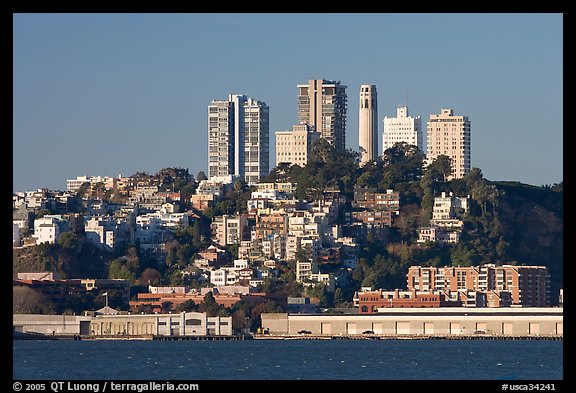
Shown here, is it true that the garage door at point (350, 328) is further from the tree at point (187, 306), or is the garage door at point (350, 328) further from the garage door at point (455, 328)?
the tree at point (187, 306)

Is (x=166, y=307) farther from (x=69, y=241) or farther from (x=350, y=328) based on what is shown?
(x=69, y=241)

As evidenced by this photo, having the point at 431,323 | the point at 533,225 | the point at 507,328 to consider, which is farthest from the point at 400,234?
the point at 507,328

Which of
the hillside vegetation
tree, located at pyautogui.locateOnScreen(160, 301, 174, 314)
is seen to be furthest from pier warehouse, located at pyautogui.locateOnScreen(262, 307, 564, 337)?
the hillside vegetation

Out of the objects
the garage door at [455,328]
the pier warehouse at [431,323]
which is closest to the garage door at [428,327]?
the pier warehouse at [431,323]

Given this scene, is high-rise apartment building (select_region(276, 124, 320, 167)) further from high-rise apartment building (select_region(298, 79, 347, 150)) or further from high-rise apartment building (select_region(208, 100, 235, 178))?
high-rise apartment building (select_region(208, 100, 235, 178))

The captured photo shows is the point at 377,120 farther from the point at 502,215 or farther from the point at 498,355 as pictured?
the point at 498,355

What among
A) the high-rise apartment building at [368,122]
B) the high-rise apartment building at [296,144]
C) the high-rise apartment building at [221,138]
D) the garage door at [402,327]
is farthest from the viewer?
the high-rise apartment building at [221,138]

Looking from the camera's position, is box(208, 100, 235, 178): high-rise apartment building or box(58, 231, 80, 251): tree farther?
box(208, 100, 235, 178): high-rise apartment building
